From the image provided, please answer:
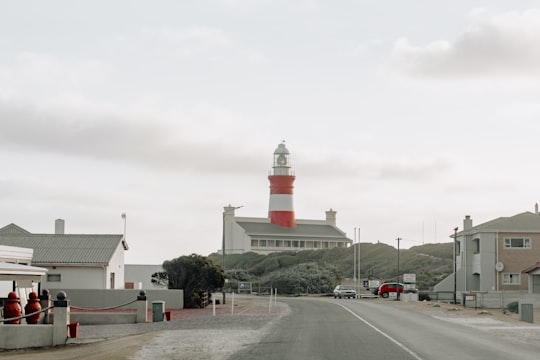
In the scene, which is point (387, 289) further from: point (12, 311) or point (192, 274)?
point (12, 311)

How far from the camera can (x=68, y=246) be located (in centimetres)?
5753

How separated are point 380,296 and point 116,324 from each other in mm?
48414

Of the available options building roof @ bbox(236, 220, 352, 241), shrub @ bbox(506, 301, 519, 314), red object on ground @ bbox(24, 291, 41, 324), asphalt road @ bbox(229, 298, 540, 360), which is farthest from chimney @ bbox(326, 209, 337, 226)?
red object on ground @ bbox(24, 291, 41, 324)

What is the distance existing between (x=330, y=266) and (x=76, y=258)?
59751 mm

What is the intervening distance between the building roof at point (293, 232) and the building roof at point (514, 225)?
5204 cm

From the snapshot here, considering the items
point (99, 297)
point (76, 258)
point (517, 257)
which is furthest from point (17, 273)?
point (517, 257)

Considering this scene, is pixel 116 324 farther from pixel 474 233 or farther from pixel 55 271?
pixel 474 233

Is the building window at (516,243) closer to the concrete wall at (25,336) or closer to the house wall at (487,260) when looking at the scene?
the house wall at (487,260)

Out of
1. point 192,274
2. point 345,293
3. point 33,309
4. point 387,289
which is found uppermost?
point 192,274

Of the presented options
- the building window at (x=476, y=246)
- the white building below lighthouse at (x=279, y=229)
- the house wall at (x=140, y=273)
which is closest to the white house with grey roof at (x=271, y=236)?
the white building below lighthouse at (x=279, y=229)

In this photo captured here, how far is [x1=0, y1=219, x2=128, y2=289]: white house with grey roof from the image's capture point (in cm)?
5512

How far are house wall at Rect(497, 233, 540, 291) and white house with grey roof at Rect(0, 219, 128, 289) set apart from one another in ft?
116

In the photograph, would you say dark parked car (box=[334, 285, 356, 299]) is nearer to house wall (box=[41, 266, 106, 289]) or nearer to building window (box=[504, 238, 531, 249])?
building window (box=[504, 238, 531, 249])

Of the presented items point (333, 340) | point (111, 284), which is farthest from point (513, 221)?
point (333, 340)
